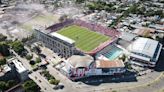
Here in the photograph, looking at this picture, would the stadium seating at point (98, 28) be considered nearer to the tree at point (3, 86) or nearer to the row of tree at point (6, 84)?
the row of tree at point (6, 84)

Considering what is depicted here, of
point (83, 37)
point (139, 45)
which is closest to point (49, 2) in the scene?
point (83, 37)

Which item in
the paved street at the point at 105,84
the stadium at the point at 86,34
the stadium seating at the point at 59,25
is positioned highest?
the stadium seating at the point at 59,25

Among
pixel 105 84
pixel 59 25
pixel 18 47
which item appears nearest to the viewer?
pixel 105 84

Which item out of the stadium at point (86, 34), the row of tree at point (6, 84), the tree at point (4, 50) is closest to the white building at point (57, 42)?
the stadium at point (86, 34)

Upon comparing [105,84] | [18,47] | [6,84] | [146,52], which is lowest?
[105,84]

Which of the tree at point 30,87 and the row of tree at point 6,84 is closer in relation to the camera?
the tree at point 30,87

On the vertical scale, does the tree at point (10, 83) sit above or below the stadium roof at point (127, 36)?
below

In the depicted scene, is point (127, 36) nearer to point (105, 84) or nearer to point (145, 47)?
point (145, 47)

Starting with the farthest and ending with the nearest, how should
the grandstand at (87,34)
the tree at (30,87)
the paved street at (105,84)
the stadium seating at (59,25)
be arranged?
the stadium seating at (59,25) < the grandstand at (87,34) < the paved street at (105,84) < the tree at (30,87)

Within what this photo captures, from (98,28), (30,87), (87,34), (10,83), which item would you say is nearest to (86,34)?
(87,34)
